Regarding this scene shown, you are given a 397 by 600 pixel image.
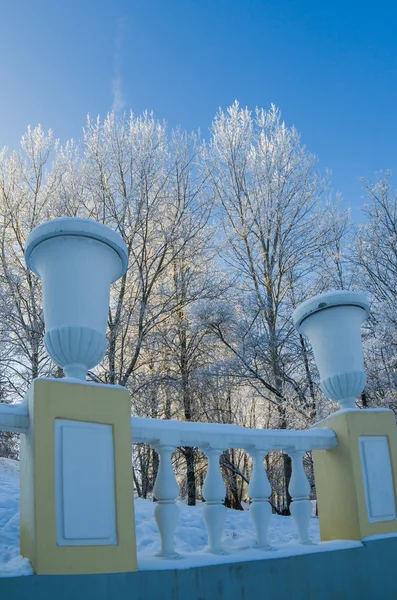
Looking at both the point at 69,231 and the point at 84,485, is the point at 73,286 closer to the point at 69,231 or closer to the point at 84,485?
the point at 69,231

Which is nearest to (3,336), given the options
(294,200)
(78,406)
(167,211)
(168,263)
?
(168,263)

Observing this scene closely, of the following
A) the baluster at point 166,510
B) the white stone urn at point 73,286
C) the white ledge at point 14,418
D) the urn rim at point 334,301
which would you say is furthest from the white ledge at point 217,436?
the urn rim at point 334,301

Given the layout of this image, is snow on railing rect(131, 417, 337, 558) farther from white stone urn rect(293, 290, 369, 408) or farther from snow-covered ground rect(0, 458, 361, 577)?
white stone urn rect(293, 290, 369, 408)

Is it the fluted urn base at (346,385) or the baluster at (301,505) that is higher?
the fluted urn base at (346,385)

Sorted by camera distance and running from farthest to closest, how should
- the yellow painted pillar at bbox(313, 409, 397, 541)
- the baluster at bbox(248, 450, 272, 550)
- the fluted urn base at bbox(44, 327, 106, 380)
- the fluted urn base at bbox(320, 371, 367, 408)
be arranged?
the fluted urn base at bbox(320, 371, 367, 408), the yellow painted pillar at bbox(313, 409, 397, 541), the baluster at bbox(248, 450, 272, 550), the fluted urn base at bbox(44, 327, 106, 380)

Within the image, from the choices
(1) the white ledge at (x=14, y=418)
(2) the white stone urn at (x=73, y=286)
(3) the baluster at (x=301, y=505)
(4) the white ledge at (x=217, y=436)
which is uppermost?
(2) the white stone urn at (x=73, y=286)

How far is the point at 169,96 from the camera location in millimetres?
11078

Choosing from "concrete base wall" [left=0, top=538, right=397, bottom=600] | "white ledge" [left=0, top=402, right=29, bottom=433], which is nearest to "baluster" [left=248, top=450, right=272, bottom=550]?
"concrete base wall" [left=0, top=538, right=397, bottom=600]

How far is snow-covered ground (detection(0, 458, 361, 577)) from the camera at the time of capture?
7.23 ft

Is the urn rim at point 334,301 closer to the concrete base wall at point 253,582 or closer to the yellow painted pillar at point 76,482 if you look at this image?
the concrete base wall at point 253,582

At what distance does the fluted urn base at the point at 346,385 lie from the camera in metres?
3.12

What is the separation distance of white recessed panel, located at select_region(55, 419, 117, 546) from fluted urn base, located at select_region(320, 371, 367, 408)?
152cm

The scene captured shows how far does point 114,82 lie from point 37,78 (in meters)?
3.88

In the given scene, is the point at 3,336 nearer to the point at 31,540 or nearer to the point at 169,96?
the point at 169,96
